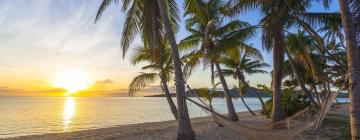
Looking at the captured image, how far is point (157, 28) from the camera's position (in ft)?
29.3

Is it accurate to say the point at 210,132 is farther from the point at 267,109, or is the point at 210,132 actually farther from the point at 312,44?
the point at 312,44

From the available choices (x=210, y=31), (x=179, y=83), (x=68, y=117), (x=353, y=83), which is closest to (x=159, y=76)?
(x=210, y=31)

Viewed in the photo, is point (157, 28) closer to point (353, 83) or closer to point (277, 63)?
point (277, 63)

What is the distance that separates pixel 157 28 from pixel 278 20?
124 inches

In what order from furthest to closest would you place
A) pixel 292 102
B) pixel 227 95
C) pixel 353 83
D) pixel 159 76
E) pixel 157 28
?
pixel 292 102
pixel 227 95
pixel 159 76
pixel 157 28
pixel 353 83

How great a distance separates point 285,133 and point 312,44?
1125 cm

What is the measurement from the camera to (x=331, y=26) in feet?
29.4

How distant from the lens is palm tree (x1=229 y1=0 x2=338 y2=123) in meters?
7.42

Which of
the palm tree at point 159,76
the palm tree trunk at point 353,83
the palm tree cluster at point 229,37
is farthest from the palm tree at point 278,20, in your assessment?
the palm tree at point 159,76

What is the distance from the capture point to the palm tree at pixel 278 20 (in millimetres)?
7421

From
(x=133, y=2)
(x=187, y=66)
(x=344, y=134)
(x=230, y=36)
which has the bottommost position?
(x=344, y=134)

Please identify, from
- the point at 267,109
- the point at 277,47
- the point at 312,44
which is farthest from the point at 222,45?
the point at 312,44

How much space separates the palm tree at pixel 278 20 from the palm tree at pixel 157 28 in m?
1.95

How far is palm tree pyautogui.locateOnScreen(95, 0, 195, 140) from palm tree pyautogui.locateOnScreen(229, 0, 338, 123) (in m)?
1.95
